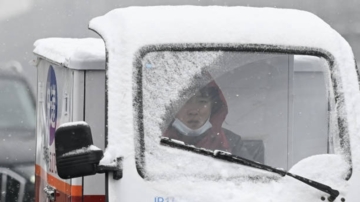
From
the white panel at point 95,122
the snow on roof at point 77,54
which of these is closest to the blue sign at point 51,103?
the snow on roof at point 77,54

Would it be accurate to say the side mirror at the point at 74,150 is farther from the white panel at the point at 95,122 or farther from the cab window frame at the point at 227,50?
the white panel at the point at 95,122

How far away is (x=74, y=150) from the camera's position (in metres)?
3.94

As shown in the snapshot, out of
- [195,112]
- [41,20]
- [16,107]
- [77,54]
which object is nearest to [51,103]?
[77,54]

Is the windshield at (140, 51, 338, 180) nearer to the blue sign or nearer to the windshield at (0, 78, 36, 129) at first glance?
the blue sign

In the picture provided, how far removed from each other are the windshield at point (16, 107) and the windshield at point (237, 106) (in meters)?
6.42

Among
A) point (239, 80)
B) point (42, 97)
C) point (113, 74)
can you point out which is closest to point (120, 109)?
point (113, 74)

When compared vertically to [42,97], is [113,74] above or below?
above

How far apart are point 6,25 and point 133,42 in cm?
692

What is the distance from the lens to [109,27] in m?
4.37

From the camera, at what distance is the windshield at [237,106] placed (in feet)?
14.0

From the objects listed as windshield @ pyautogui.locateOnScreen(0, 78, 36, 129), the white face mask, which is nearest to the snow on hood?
the white face mask

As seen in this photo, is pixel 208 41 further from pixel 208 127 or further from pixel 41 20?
pixel 41 20

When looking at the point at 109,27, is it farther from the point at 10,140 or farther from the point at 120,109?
the point at 10,140

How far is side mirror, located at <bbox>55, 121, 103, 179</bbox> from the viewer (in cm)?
393
